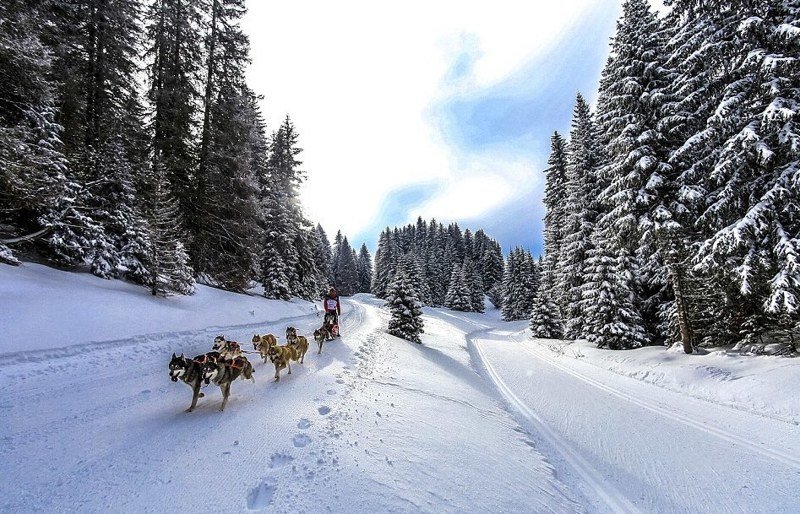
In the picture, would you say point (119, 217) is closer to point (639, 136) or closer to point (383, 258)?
point (639, 136)

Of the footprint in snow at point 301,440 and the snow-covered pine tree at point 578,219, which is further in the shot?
the snow-covered pine tree at point 578,219

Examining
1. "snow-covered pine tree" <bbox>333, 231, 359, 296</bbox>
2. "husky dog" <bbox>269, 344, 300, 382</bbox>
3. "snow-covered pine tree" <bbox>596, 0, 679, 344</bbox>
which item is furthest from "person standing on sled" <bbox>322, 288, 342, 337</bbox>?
"snow-covered pine tree" <bbox>333, 231, 359, 296</bbox>

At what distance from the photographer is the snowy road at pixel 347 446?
3600mm

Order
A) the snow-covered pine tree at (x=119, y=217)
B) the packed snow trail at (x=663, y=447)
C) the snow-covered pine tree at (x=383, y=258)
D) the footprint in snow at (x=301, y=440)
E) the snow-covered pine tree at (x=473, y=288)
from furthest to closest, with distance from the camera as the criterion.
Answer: the snow-covered pine tree at (x=383, y=258)
the snow-covered pine tree at (x=473, y=288)
the snow-covered pine tree at (x=119, y=217)
the packed snow trail at (x=663, y=447)
the footprint in snow at (x=301, y=440)

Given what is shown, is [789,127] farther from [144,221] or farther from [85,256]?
[85,256]

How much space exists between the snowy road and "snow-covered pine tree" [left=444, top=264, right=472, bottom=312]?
5165 centimetres

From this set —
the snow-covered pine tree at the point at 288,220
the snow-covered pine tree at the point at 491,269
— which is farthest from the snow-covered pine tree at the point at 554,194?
the snow-covered pine tree at the point at 491,269

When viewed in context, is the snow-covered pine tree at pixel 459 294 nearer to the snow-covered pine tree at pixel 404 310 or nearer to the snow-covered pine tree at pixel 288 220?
the snow-covered pine tree at pixel 288 220

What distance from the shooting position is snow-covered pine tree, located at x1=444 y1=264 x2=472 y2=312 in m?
61.6

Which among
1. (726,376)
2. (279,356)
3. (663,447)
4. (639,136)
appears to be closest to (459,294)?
(639,136)

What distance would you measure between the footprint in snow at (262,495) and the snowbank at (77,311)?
23.0 ft

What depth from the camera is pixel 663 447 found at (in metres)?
7.11

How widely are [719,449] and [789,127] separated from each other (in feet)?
31.1

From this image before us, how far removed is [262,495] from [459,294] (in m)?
60.2
